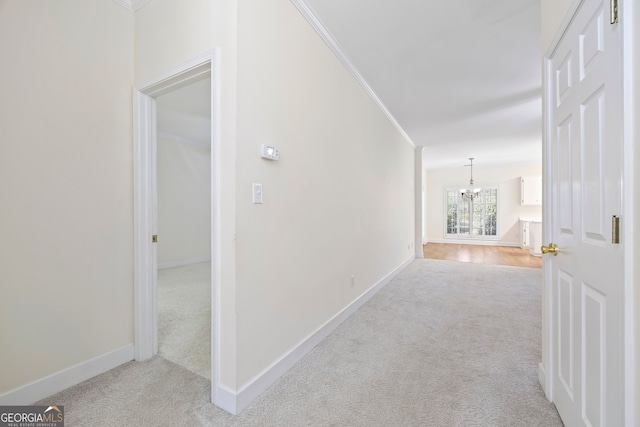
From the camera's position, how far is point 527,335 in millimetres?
2424

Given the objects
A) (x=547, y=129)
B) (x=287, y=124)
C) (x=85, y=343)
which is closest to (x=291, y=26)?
(x=287, y=124)

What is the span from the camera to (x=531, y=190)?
8234mm

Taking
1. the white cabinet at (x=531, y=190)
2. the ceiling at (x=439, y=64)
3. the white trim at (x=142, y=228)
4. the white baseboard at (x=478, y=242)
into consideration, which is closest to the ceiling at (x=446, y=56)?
the ceiling at (x=439, y=64)

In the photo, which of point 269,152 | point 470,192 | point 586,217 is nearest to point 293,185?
point 269,152

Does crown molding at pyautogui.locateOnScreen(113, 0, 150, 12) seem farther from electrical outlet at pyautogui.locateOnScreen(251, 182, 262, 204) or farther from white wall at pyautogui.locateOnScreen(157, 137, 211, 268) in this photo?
white wall at pyautogui.locateOnScreen(157, 137, 211, 268)

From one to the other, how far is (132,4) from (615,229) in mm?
3049

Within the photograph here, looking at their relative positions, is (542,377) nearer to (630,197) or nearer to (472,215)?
(630,197)

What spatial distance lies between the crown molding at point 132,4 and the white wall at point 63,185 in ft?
0.23

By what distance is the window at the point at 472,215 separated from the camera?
9.09m

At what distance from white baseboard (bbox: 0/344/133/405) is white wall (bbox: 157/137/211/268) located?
12.1ft

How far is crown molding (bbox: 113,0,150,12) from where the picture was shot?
1.95 m

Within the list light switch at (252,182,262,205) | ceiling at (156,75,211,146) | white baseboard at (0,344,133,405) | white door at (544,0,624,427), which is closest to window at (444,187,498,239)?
ceiling at (156,75,211,146)

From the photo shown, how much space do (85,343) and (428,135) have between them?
5.79 meters

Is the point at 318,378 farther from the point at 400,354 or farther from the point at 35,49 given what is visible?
the point at 35,49
